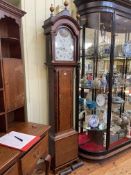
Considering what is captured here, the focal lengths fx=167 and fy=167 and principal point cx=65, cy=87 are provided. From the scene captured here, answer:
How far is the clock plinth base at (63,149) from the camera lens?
1962 millimetres

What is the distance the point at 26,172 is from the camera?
1277mm

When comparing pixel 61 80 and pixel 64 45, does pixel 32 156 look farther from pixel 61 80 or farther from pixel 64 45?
pixel 64 45

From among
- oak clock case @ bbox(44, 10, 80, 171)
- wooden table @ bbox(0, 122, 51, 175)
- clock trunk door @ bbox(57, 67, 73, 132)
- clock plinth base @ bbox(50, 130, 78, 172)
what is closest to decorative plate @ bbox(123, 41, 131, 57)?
oak clock case @ bbox(44, 10, 80, 171)

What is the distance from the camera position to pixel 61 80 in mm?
1877

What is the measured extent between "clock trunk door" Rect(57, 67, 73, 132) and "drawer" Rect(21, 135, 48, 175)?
43cm

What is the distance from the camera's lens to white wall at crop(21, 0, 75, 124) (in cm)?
183

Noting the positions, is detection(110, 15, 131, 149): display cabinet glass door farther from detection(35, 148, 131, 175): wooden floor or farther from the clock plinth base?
the clock plinth base

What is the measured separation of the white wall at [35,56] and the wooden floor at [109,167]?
0.83m

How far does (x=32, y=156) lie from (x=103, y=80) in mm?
1338

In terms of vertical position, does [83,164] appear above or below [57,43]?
below

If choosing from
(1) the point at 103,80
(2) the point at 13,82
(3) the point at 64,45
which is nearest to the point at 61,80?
(3) the point at 64,45

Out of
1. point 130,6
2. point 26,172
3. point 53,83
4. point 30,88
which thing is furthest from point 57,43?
point 26,172

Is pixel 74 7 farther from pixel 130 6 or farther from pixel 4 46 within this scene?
pixel 4 46

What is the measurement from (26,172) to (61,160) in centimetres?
82
